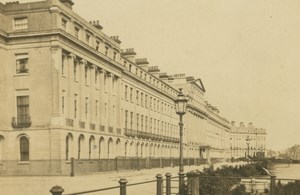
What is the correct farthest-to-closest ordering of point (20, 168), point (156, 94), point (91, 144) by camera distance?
point (156, 94)
point (91, 144)
point (20, 168)

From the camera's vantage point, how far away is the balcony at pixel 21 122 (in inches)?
1372

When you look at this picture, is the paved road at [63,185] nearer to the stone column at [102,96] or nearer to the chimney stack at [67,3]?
the stone column at [102,96]

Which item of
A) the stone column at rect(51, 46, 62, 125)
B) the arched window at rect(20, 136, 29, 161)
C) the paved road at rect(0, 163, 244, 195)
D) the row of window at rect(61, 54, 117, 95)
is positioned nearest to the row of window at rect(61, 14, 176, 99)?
the row of window at rect(61, 54, 117, 95)

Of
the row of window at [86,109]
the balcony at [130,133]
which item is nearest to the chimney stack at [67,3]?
the row of window at [86,109]

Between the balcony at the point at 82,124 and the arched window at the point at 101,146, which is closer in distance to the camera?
the balcony at the point at 82,124

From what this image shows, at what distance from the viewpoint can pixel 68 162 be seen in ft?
114

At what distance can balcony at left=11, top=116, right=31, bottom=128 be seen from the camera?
34844 millimetres

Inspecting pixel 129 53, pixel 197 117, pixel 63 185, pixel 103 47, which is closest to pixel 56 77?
pixel 103 47

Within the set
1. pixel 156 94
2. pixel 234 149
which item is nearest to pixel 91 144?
pixel 156 94

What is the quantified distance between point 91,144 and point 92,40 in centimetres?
958

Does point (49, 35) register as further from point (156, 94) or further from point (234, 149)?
point (234, 149)

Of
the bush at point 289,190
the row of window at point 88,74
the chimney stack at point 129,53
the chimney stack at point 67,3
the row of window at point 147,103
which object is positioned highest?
the chimney stack at point 67,3

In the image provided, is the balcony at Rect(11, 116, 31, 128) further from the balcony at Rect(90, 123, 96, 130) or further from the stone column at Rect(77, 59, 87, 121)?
the balcony at Rect(90, 123, 96, 130)

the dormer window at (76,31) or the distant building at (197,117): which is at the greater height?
the dormer window at (76,31)
